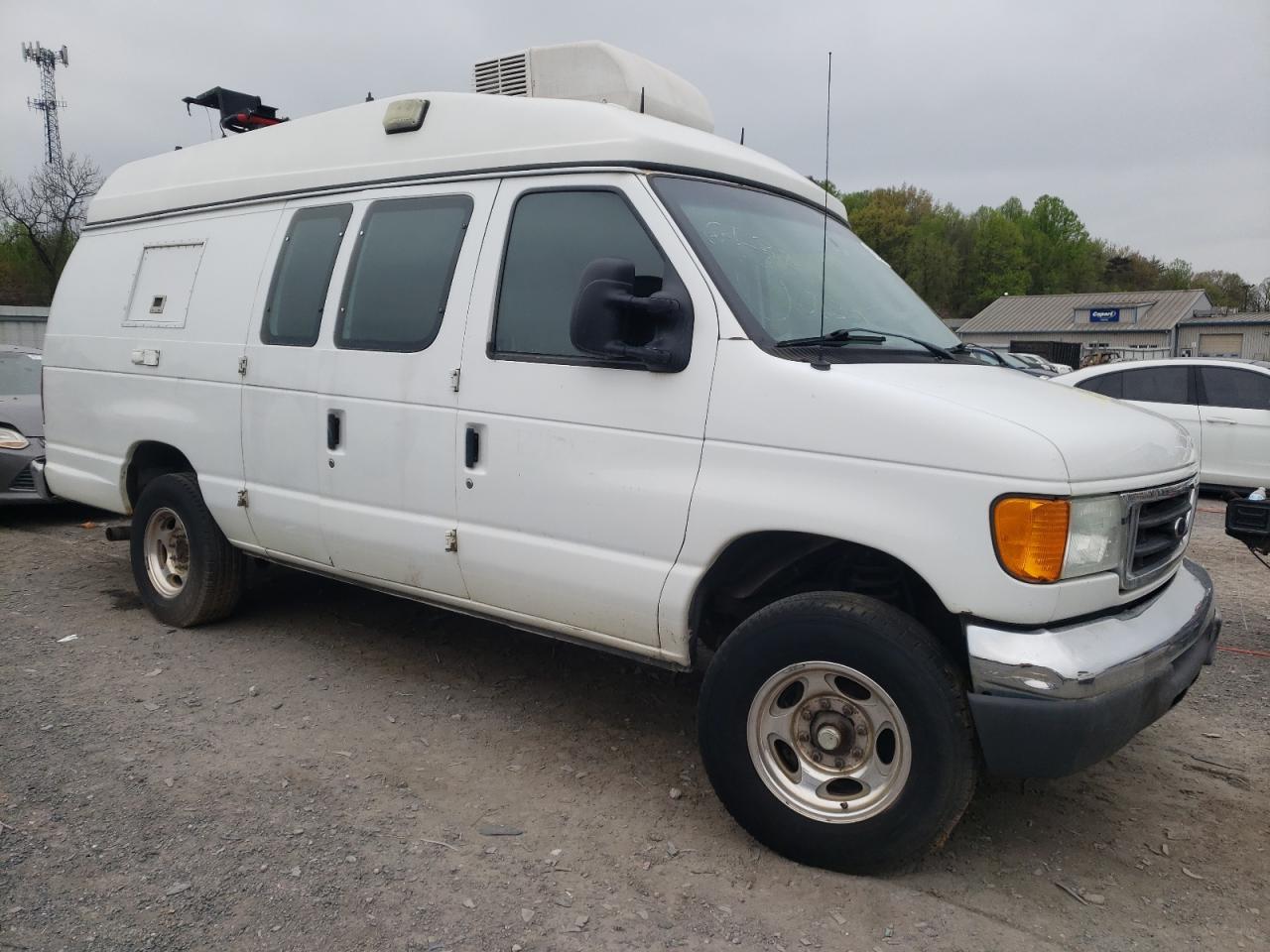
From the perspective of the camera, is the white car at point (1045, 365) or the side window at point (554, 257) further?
the white car at point (1045, 365)

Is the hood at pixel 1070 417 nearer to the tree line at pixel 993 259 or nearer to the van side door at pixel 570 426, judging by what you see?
the van side door at pixel 570 426

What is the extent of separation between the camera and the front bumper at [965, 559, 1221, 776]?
2787 millimetres

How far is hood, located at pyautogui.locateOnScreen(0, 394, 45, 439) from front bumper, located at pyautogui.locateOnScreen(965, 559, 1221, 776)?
8.42m

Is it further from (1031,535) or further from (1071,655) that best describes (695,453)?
(1071,655)

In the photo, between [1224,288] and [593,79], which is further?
[1224,288]

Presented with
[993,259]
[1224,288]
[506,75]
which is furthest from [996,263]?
[506,75]

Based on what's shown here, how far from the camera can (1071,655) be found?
9.25 feet

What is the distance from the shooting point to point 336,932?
113 inches

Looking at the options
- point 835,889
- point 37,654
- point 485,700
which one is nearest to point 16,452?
point 37,654

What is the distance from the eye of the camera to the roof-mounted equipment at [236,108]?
239 inches

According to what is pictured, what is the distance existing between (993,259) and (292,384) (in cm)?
9123

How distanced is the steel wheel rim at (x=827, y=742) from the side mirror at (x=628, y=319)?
3.68ft

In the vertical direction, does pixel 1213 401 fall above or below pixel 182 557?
above

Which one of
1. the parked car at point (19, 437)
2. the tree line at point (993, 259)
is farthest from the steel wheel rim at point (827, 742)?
the tree line at point (993, 259)
